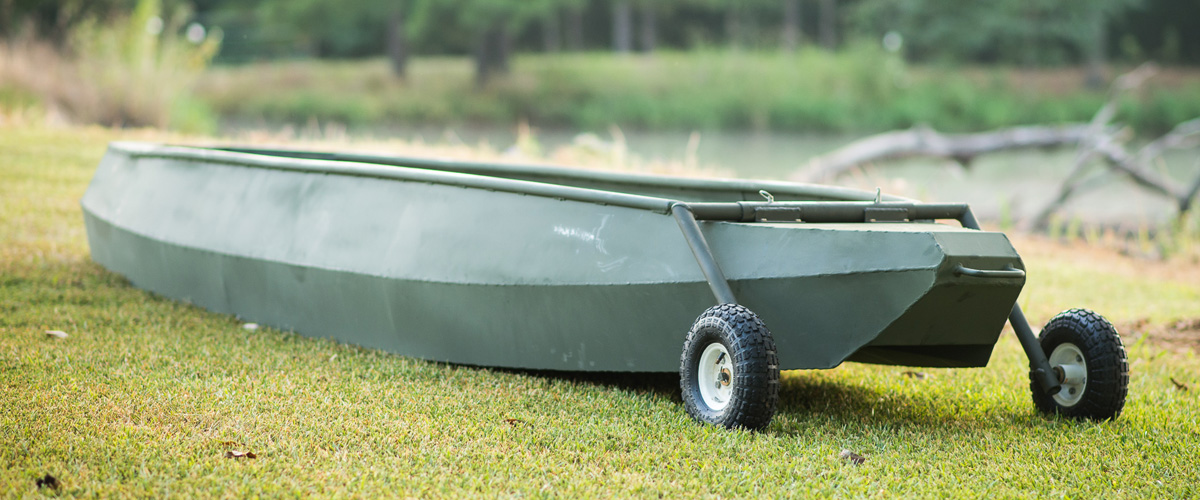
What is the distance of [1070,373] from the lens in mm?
3656

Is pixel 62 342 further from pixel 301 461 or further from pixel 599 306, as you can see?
pixel 599 306

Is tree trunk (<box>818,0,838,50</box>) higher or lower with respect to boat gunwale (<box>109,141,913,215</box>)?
lower

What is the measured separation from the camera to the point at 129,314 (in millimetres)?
4738

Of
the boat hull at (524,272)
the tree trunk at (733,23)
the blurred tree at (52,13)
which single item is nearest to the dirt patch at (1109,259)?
the boat hull at (524,272)

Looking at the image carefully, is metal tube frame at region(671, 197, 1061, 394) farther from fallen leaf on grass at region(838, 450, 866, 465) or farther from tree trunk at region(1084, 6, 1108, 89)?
tree trunk at region(1084, 6, 1108, 89)

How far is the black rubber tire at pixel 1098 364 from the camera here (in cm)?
349

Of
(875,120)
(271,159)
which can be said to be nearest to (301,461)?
(271,159)

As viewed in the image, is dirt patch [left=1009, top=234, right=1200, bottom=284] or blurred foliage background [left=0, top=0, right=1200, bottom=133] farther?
blurred foliage background [left=0, top=0, right=1200, bottom=133]

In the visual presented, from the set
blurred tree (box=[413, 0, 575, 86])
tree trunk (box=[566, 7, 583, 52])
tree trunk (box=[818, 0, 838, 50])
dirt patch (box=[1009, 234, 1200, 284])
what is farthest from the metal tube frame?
tree trunk (box=[566, 7, 583, 52])

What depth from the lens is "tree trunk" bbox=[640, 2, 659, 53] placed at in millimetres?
40688

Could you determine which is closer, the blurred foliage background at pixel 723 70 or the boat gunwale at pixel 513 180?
the boat gunwale at pixel 513 180

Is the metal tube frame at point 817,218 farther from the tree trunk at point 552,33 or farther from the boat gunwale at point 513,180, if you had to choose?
the tree trunk at point 552,33

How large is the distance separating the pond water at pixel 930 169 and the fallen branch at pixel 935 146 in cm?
27

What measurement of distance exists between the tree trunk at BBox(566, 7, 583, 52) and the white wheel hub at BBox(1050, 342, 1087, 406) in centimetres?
3916
